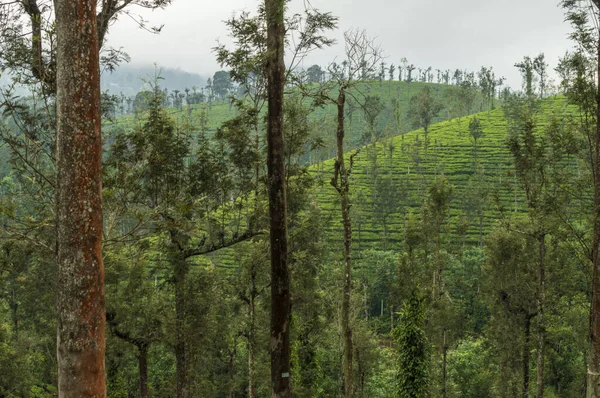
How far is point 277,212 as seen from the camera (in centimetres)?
743

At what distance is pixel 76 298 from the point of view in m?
4.18

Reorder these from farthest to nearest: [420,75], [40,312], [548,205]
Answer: [420,75], [40,312], [548,205]

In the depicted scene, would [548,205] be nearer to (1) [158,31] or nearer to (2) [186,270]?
(2) [186,270]

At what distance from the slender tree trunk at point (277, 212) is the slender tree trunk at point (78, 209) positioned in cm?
334

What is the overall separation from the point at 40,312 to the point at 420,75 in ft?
514

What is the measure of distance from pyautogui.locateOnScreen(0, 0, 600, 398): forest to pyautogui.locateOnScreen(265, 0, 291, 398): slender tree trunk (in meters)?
0.03

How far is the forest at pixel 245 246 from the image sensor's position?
441 cm

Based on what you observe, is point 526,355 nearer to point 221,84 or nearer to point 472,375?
point 472,375

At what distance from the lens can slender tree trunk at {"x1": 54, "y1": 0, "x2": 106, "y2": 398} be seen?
4.16 m

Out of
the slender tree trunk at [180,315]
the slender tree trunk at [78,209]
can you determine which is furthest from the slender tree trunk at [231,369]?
the slender tree trunk at [78,209]

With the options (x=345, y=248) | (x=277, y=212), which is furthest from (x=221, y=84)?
(x=277, y=212)

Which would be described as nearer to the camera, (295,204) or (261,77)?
(261,77)

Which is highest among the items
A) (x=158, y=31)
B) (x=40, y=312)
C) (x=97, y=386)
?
(x=158, y=31)

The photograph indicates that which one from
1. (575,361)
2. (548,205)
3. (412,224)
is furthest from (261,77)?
(575,361)
